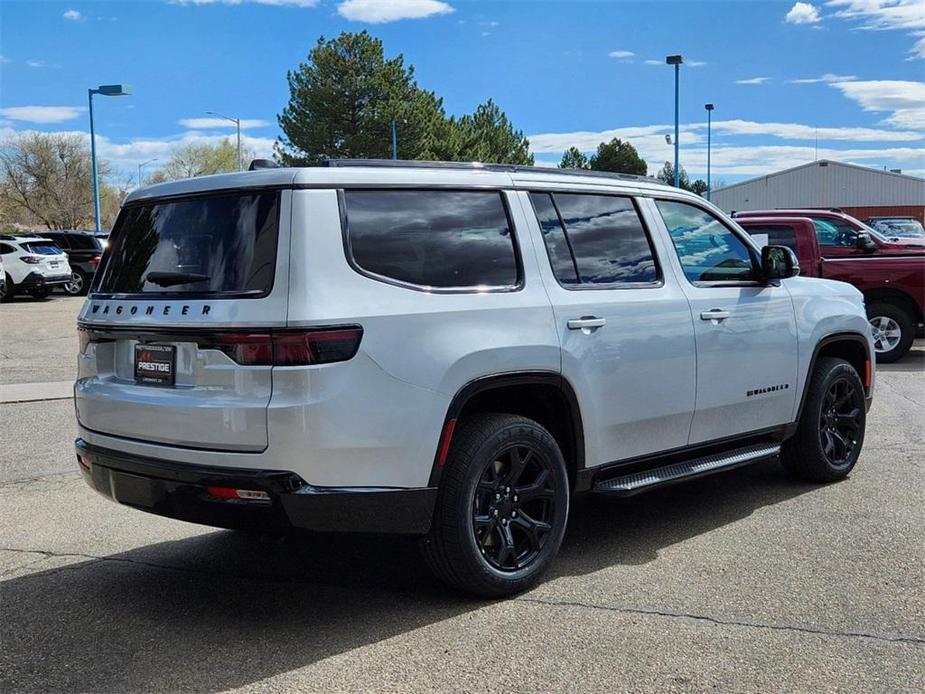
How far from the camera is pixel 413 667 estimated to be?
3512 millimetres

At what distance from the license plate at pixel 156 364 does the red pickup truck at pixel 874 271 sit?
954cm

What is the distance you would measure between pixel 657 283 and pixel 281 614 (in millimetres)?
2543

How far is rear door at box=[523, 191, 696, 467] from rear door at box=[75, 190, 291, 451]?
1396 millimetres

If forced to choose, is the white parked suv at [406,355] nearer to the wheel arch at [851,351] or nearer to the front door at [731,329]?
the front door at [731,329]

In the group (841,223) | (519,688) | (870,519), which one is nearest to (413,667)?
(519,688)

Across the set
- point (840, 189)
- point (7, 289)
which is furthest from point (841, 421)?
point (840, 189)

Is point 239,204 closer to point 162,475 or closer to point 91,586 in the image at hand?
point 162,475

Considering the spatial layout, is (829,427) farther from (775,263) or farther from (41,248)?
(41,248)

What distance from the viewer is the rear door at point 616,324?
443cm

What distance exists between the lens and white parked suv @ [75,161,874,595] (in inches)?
142

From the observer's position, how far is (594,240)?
474 cm

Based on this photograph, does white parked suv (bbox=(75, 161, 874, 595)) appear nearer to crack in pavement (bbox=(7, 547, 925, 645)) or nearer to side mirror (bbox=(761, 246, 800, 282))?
crack in pavement (bbox=(7, 547, 925, 645))

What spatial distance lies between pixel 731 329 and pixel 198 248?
2.97 m

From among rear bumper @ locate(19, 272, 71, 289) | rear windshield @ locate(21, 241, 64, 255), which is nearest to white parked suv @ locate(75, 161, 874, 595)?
rear bumper @ locate(19, 272, 71, 289)
